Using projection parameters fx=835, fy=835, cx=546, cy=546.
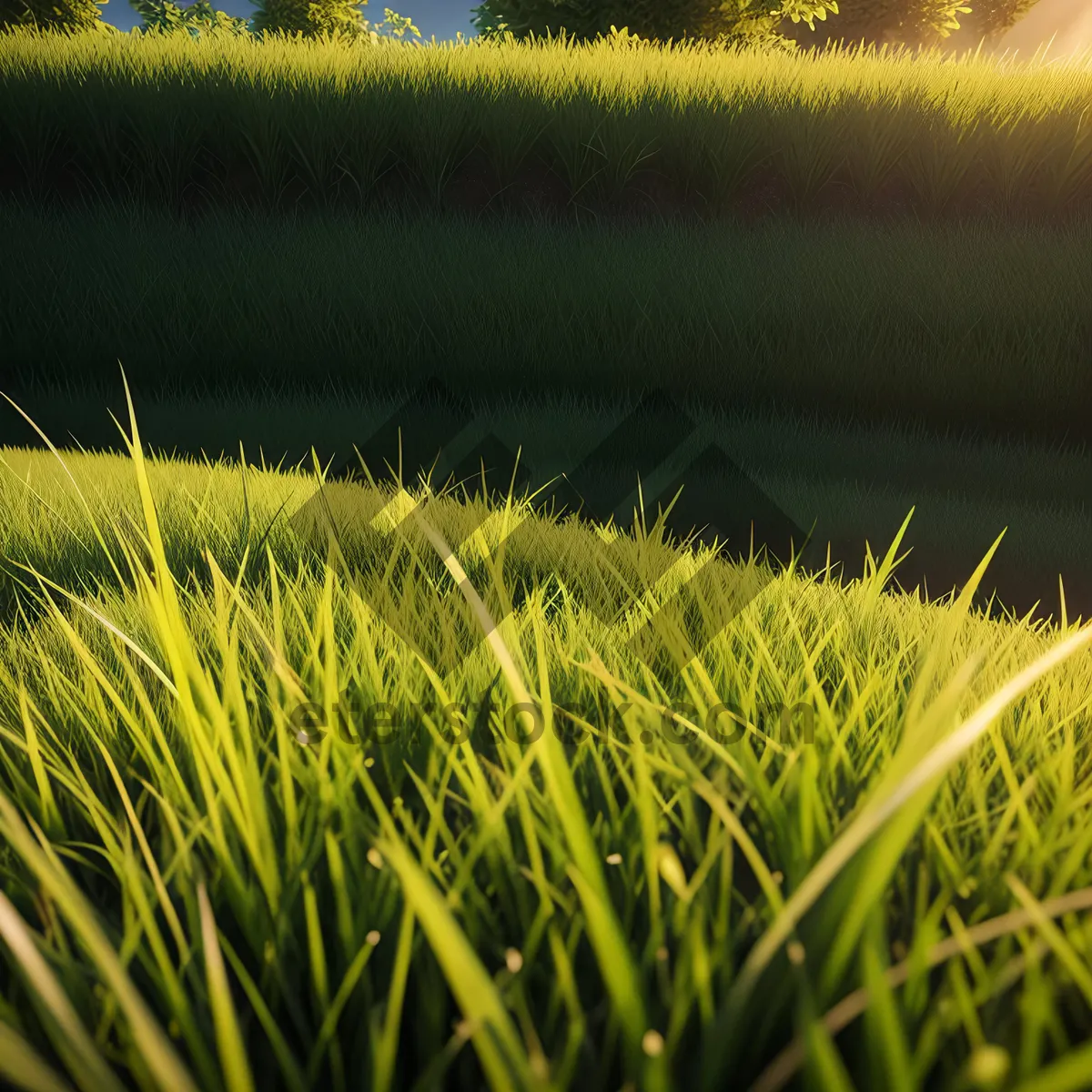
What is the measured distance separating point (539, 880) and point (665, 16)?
17805mm

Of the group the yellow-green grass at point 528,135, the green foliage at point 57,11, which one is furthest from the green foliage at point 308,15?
the yellow-green grass at point 528,135

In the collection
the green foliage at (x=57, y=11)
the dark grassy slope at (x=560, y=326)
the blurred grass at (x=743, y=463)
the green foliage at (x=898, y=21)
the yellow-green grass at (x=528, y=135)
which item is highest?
the green foliage at (x=898, y=21)

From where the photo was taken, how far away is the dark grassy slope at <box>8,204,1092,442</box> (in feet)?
13.2

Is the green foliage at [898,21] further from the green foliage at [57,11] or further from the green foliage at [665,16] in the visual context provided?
the green foliage at [57,11]

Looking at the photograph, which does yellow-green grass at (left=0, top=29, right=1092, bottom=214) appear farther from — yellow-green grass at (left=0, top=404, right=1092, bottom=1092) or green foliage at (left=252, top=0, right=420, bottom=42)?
green foliage at (left=252, top=0, right=420, bottom=42)

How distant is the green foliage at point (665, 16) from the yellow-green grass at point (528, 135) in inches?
426

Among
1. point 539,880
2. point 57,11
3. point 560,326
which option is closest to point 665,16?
point 57,11

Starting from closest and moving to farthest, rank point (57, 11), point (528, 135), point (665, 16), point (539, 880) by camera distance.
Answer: point (539, 880), point (528, 135), point (665, 16), point (57, 11)

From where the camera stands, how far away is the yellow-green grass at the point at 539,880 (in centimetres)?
42

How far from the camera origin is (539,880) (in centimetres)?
54

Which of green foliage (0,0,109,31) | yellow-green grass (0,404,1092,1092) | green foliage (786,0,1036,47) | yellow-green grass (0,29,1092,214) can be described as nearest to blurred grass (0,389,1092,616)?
yellow-green grass (0,404,1092,1092)

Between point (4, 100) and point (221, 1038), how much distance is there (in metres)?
6.34

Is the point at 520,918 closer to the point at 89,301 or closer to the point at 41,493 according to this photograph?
the point at 41,493

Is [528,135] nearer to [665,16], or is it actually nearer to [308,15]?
[665,16]
